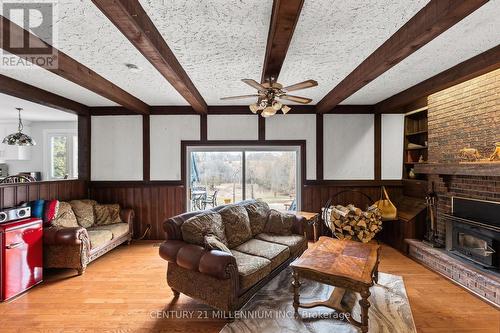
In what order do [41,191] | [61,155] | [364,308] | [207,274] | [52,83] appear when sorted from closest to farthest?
[364,308] < [207,274] < [52,83] < [41,191] < [61,155]

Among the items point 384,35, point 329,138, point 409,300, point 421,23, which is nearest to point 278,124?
point 329,138

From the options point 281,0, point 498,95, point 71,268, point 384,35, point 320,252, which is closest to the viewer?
point 281,0

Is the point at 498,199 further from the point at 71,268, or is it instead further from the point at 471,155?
the point at 71,268

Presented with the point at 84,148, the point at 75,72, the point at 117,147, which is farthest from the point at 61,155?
the point at 75,72

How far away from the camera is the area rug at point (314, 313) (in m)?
2.17

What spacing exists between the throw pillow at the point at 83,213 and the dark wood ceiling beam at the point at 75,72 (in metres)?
1.86

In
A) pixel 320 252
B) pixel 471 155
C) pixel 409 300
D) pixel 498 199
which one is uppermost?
pixel 471 155

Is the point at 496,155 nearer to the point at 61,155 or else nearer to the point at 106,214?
the point at 106,214

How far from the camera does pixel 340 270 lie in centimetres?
214

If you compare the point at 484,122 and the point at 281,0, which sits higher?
the point at 281,0

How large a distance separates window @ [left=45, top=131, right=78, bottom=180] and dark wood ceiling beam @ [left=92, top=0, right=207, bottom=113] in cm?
534

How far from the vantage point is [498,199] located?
2.86 metres

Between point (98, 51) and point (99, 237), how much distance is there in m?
2.60

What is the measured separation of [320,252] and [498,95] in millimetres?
2872
